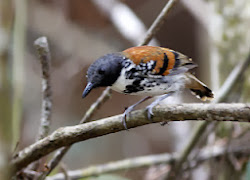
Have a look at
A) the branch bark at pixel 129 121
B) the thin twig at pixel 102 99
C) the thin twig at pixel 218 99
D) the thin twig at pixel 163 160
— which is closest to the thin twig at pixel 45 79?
the thin twig at pixel 102 99

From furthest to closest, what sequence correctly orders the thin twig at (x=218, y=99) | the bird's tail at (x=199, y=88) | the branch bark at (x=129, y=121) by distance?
the thin twig at (x=218, y=99), the bird's tail at (x=199, y=88), the branch bark at (x=129, y=121)

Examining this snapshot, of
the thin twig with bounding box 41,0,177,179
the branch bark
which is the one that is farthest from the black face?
the branch bark

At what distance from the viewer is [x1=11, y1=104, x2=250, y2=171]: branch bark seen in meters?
1.51

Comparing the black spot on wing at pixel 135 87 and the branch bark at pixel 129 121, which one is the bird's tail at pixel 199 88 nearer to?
the black spot on wing at pixel 135 87

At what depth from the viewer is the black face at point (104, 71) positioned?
222 cm

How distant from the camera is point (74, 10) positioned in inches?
251

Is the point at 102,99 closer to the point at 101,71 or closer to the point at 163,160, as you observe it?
the point at 101,71

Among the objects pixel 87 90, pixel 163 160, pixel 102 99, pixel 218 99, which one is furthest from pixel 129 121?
pixel 163 160

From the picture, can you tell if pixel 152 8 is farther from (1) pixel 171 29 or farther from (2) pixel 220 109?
(2) pixel 220 109

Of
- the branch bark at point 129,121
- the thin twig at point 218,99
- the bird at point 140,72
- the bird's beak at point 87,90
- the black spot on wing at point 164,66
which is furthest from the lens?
the thin twig at point 218,99

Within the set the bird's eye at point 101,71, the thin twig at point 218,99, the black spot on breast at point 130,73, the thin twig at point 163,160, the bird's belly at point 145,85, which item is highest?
the bird's eye at point 101,71

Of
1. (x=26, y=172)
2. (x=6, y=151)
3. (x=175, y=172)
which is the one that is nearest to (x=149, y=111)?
(x=26, y=172)

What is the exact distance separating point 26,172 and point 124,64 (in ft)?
3.08

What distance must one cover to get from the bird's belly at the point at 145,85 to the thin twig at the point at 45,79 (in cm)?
43
